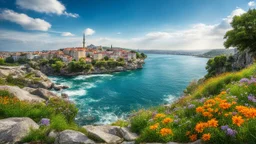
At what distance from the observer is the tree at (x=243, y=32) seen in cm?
1931

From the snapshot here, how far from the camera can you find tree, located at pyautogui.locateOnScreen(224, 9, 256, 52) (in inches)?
760

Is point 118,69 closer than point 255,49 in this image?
No

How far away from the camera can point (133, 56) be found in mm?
129875

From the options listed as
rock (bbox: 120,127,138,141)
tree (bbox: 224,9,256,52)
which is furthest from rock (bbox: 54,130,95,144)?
tree (bbox: 224,9,256,52)

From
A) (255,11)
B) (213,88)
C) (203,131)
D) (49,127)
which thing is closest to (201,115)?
(203,131)

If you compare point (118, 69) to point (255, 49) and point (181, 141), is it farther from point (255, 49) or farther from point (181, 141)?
point (181, 141)

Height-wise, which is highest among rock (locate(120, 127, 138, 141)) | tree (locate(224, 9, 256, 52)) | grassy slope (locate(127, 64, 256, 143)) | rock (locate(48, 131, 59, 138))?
tree (locate(224, 9, 256, 52))

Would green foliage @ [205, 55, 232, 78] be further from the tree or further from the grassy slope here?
the grassy slope

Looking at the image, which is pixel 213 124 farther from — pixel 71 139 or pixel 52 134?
pixel 52 134

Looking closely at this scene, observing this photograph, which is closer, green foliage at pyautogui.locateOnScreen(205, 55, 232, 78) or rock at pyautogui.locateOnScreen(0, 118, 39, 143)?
rock at pyautogui.locateOnScreen(0, 118, 39, 143)

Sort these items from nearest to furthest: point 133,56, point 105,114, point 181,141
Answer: point 181,141
point 105,114
point 133,56

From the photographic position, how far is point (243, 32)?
18859 millimetres

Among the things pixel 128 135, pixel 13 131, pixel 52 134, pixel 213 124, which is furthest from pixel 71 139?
pixel 213 124

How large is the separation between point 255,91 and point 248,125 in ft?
7.09
